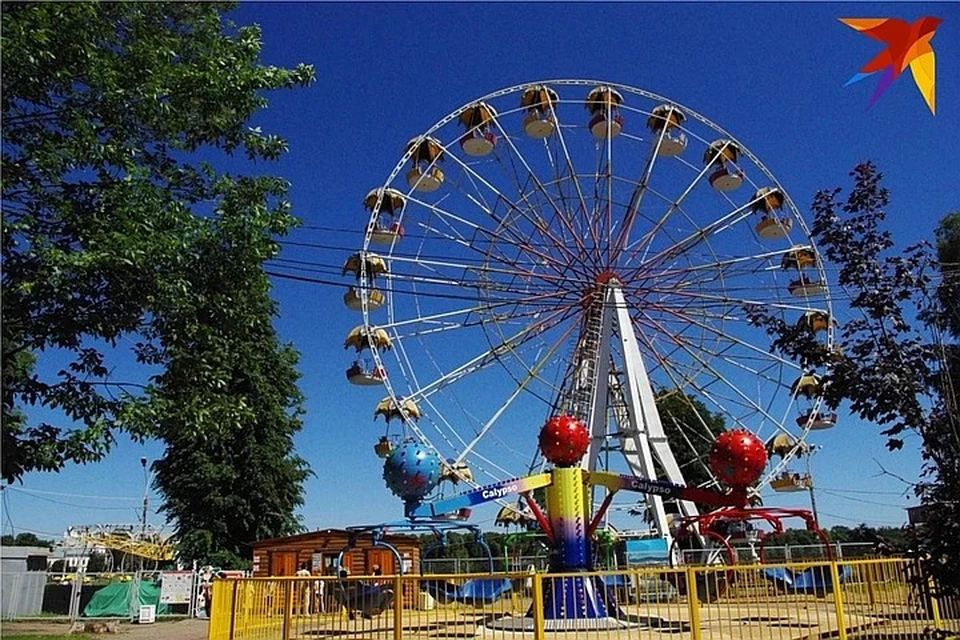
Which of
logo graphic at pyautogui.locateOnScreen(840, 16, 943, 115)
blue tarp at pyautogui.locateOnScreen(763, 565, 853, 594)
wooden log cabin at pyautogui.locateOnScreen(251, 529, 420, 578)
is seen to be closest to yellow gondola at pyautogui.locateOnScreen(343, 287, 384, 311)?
wooden log cabin at pyautogui.locateOnScreen(251, 529, 420, 578)

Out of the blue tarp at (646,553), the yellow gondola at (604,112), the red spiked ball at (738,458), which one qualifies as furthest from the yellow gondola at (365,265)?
the red spiked ball at (738,458)

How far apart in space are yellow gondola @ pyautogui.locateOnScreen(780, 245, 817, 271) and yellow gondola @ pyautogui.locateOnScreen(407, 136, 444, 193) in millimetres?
9963

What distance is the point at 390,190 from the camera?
2323 cm

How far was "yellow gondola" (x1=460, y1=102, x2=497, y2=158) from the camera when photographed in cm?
2353

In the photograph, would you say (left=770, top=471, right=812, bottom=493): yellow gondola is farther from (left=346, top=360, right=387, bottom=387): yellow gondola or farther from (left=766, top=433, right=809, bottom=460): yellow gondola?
(left=346, top=360, right=387, bottom=387): yellow gondola

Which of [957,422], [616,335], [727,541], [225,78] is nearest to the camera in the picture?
[957,422]

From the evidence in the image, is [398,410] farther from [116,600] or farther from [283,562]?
[116,600]

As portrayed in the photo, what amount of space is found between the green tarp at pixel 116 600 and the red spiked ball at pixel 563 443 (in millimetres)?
18283

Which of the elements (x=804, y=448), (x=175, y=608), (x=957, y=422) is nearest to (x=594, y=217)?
(x=804, y=448)

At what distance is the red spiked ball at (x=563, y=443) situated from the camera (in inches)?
511

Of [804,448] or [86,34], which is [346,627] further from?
[804,448]

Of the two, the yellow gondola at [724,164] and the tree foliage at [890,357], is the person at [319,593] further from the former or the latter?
the yellow gondola at [724,164]

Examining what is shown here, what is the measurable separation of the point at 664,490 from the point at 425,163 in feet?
42.0

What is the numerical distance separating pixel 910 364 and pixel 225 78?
7.36 metres
